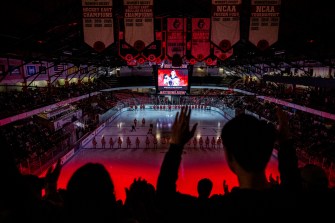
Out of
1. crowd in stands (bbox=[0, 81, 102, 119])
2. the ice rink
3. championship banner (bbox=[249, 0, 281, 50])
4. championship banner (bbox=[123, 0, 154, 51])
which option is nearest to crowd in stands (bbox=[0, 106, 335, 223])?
championship banner (bbox=[123, 0, 154, 51])

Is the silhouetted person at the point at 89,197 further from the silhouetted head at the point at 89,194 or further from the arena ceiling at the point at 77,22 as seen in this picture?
the arena ceiling at the point at 77,22

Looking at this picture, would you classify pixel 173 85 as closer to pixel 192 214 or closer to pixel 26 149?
pixel 26 149

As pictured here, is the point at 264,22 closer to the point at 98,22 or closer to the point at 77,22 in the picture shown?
the point at 98,22

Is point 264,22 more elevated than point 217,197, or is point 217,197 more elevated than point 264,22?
point 264,22

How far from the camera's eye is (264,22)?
7.71 meters

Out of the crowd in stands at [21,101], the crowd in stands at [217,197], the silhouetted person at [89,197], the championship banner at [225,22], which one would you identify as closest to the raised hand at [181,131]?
the crowd in stands at [217,197]

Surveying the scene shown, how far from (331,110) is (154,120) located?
2235 cm

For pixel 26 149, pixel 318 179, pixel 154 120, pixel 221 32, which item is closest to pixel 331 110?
pixel 221 32

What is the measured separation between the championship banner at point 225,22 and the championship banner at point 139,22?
179cm

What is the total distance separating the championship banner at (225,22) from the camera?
7.55 meters

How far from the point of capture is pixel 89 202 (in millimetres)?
1541

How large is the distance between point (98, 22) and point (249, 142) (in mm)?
7294

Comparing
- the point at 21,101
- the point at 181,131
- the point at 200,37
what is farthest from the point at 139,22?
the point at 21,101

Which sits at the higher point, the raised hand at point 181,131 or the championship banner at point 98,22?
the championship banner at point 98,22
